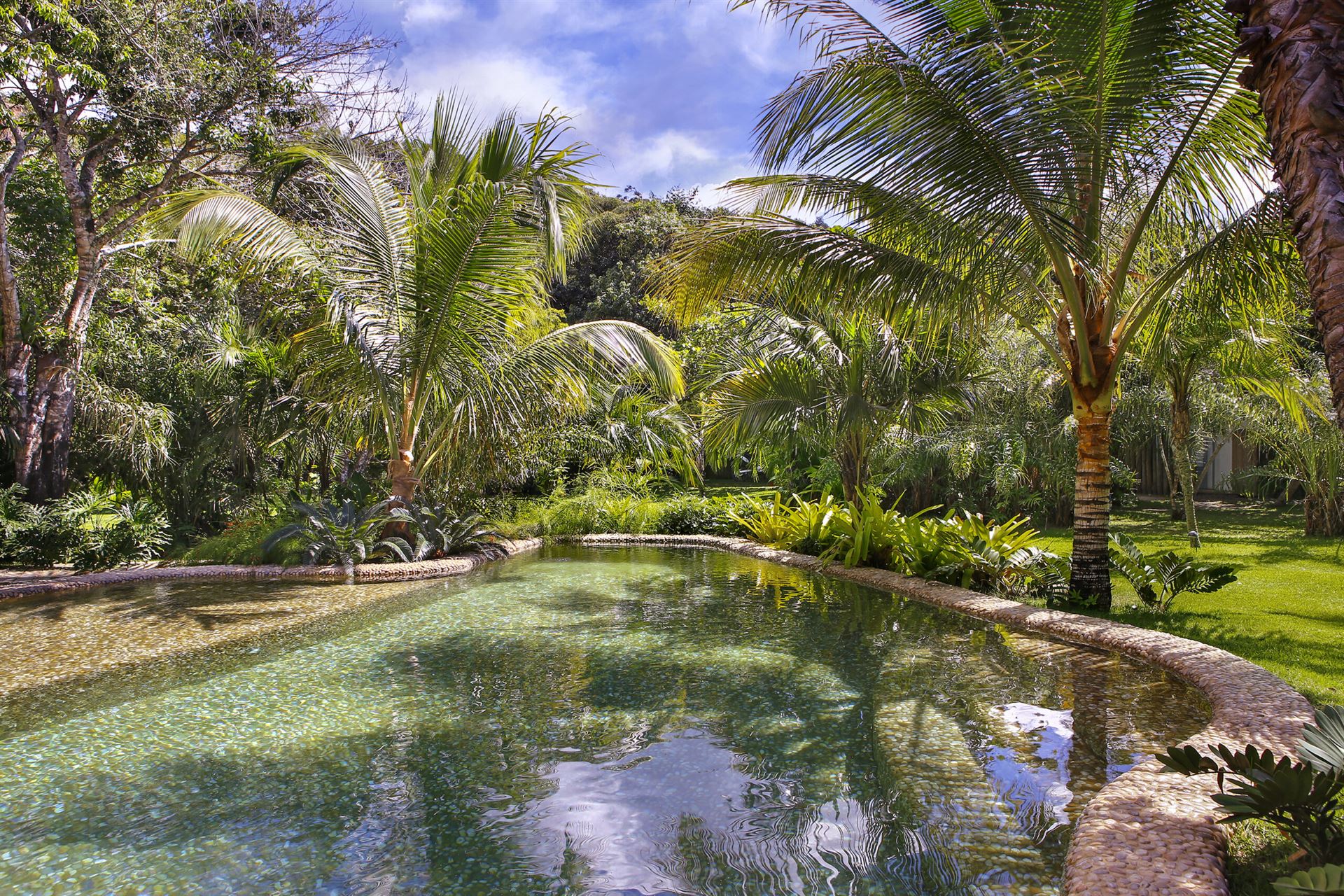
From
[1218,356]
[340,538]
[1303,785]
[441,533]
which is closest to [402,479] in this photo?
[441,533]

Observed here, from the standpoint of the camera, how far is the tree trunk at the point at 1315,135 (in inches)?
84.8

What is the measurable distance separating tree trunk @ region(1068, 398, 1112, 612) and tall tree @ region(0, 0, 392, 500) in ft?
→ 32.3

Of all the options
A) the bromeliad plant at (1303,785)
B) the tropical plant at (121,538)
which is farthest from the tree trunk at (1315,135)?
the tropical plant at (121,538)

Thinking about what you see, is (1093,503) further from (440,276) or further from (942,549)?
(440,276)

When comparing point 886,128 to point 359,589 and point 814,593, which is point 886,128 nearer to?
point 814,593

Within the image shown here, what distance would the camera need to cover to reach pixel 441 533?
9641 millimetres

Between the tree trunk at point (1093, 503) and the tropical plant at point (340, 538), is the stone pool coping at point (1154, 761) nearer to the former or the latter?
the tree trunk at point (1093, 503)

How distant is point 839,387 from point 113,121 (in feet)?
32.1

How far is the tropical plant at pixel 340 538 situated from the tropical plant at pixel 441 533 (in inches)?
8.1

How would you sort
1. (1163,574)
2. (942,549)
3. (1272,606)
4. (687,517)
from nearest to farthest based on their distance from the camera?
(1163,574) < (1272,606) < (942,549) < (687,517)

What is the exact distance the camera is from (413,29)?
37.0 ft

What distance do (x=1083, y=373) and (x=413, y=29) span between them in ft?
34.2

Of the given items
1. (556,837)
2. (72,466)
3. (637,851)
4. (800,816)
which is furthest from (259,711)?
(72,466)

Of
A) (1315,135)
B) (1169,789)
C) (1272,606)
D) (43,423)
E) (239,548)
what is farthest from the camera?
(43,423)
